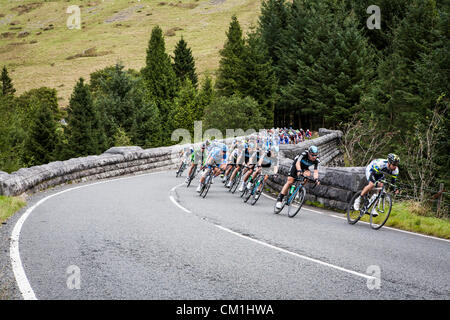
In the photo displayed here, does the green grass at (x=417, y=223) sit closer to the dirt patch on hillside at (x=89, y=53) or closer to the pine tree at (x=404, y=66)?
the pine tree at (x=404, y=66)

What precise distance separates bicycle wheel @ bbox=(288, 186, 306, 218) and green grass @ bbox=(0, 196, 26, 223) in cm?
642

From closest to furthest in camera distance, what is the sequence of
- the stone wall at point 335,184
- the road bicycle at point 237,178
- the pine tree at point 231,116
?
the stone wall at point 335,184 → the road bicycle at point 237,178 → the pine tree at point 231,116

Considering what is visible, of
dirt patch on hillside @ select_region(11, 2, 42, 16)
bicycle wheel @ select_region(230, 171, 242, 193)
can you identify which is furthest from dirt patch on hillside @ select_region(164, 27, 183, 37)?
bicycle wheel @ select_region(230, 171, 242, 193)

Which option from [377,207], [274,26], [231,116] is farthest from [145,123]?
[377,207]

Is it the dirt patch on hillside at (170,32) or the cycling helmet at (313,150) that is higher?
the dirt patch on hillside at (170,32)

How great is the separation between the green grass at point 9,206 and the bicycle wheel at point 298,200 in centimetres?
642

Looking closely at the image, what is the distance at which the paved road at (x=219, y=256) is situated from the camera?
16.3 ft

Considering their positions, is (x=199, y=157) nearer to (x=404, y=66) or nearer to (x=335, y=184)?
(x=335, y=184)

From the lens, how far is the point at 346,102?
158 feet

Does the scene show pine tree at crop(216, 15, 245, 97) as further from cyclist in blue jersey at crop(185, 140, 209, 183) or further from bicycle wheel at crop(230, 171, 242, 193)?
bicycle wheel at crop(230, 171, 242, 193)

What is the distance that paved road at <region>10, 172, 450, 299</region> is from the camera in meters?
4.95

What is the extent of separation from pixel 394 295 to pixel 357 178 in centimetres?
620

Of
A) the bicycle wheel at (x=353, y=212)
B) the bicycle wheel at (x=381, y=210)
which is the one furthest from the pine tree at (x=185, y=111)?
the bicycle wheel at (x=381, y=210)

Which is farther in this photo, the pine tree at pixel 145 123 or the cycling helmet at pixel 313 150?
the pine tree at pixel 145 123
